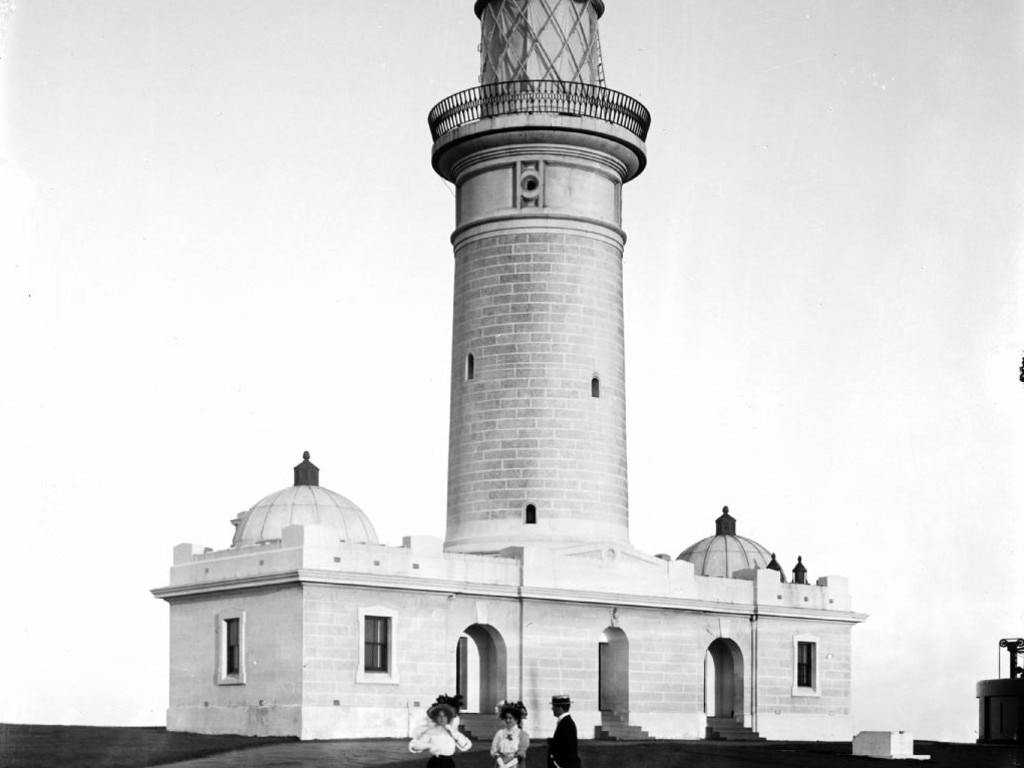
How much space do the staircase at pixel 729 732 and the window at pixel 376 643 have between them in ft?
33.9

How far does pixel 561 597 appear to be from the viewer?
42.4 meters

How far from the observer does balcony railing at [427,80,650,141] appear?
4478 centimetres

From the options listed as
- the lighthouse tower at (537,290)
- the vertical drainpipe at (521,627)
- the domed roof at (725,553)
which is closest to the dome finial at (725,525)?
the domed roof at (725,553)

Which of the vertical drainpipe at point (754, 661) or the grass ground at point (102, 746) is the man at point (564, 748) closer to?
the grass ground at point (102, 746)

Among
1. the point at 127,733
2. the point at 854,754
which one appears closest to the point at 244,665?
the point at 127,733

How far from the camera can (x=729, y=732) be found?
45.9 m

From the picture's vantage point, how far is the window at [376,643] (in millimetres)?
39406

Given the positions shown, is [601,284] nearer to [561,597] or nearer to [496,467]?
[496,467]

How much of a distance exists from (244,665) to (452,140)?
578 inches

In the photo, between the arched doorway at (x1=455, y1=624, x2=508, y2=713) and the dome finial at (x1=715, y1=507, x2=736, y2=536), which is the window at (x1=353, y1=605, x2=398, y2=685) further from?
the dome finial at (x1=715, y1=507, x2=736, y2=536)

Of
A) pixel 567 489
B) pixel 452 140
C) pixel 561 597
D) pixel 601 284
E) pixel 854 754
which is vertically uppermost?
pixel 452 140

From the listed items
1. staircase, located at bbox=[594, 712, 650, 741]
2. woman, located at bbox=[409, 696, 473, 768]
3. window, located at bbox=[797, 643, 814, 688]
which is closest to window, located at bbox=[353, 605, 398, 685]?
staircase, located at bbox=[594, 712, 650, 741]

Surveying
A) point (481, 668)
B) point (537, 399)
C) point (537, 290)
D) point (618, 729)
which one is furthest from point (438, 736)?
point (537, 290)

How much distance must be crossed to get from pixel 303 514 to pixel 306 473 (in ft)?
5.08
